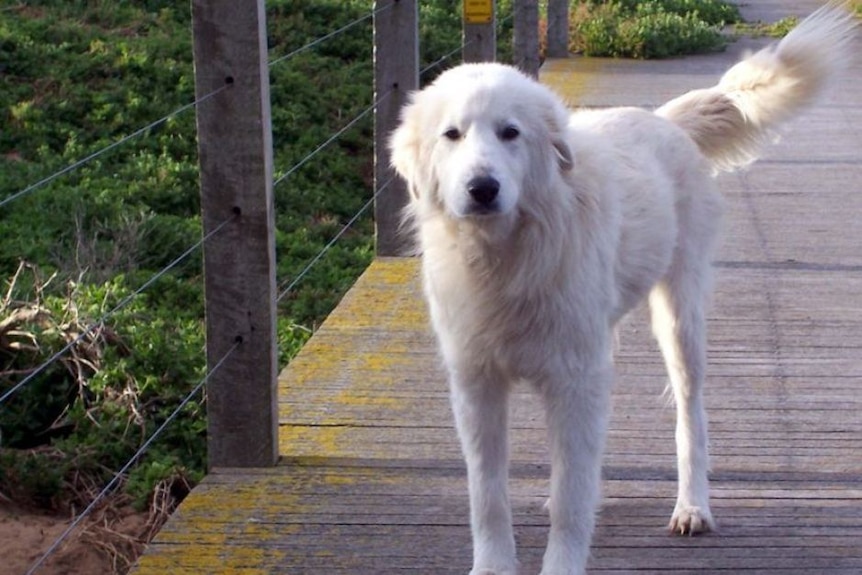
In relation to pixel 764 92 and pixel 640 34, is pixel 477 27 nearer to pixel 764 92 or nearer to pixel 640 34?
pixel 764 92

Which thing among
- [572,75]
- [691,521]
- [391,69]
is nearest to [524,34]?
[572,75]

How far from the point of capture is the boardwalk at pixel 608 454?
4035mm

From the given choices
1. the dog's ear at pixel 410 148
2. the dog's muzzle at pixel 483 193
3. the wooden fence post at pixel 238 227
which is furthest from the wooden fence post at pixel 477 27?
the dog's muzzle at pixel 483 193

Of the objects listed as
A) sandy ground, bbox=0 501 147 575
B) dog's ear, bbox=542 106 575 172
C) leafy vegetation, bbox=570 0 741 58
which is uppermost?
dog's ear, bbox=542 106 575 172

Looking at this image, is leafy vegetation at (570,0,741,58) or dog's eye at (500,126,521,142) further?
leafy vegetation at (570,0,741,58)

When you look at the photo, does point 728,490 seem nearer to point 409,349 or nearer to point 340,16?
point 409,349

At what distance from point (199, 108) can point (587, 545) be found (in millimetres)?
1721

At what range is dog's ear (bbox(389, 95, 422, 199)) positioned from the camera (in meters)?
3.84

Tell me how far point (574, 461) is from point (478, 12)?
5.44m

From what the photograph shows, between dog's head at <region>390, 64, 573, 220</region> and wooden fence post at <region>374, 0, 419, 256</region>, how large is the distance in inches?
130

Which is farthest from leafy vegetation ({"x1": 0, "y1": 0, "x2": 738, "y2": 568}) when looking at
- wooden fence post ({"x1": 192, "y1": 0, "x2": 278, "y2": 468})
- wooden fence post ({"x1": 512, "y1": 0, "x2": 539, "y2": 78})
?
wooden fence post ({"x1": 512, "y1": 0, "x2": 539, "y2": 78})

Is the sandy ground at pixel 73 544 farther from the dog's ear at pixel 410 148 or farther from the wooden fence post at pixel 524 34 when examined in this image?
the wooden fence post at pixel 524 34

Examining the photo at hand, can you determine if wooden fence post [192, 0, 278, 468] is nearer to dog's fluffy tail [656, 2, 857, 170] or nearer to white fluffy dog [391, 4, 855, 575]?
white fluffy dog [391, 4, 855, 575]

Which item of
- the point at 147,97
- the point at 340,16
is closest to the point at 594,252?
the point at 147,97
